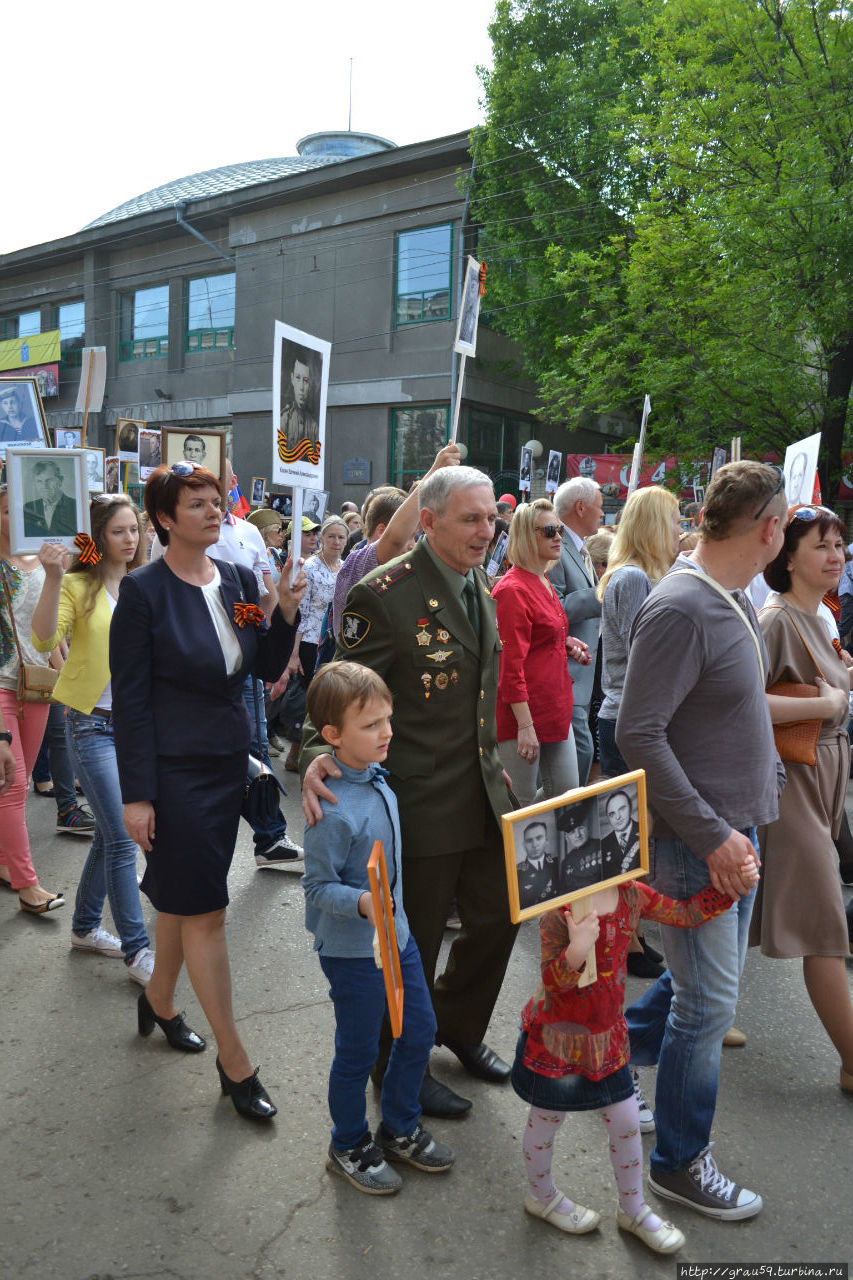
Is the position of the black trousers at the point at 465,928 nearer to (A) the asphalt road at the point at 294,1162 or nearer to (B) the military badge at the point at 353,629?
(A) the asphalt road at the point at 294,1162

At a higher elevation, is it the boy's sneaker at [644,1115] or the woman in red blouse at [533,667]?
the woman in red blouse at [533,667]

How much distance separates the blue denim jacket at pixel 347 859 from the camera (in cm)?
276

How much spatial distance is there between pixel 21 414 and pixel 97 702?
2027mm

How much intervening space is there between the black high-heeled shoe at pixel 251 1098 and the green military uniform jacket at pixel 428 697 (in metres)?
0.91

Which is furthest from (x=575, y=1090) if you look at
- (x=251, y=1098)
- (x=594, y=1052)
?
(x=251, y=1098)

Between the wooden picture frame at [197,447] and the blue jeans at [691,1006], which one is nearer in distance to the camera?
the blue jeans at [691,1006]

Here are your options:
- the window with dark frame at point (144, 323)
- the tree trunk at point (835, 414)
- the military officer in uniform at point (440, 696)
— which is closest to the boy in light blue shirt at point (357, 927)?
the military officer in uniform at point (440, 696)

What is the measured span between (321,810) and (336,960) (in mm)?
439

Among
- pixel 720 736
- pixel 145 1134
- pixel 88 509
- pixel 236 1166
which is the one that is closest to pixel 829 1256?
pixel 720 736

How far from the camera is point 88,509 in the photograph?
436cm

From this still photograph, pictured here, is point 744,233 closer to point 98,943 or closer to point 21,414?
point 21,414

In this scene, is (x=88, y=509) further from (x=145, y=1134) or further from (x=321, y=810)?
(x=145, y=1134)

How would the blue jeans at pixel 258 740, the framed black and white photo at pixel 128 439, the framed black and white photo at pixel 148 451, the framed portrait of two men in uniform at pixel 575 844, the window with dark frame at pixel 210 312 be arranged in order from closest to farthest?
1. the framed portrait of two men in uniform at pixel 575 844
2. the blue jeans at pixel 258 740
3. the framed black and white photo at pixel 128 439
4. the framed black and white photo at pixel 148 451
5. the window with dark frame at pixel 210 312

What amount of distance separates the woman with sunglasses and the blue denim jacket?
1693 mm
